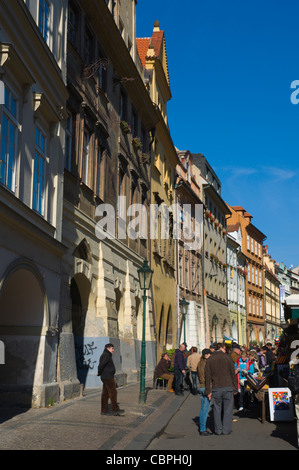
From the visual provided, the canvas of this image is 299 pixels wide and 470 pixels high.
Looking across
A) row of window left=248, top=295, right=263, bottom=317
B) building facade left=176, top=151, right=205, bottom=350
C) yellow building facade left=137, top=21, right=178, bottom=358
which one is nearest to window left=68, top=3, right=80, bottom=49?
yellow building facade left=137, top=21, right=178, bottom=358

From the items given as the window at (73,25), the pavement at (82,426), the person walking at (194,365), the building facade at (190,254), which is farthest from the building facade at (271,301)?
the pavement at (82,426)

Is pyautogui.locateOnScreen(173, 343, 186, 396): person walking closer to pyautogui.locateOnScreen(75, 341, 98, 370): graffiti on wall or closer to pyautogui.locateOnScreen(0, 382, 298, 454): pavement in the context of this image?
pyautogui.locateOnScreen(75, 341, 98, 370): graffiti on wall

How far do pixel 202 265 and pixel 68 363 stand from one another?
32.2 metres

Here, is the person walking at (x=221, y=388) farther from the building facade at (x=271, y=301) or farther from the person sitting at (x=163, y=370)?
the building facade at (x=271, y=301)

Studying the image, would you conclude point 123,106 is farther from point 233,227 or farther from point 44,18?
point 233,227

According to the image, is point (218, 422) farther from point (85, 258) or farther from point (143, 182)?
point (143, 182)

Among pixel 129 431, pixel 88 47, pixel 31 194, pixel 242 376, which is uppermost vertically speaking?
pixel 88 47

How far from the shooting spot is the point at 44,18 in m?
14.8

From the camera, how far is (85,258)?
19047 millimetres

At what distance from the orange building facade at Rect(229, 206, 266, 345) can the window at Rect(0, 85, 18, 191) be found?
189 ft

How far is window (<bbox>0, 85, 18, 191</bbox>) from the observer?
38.2 ft

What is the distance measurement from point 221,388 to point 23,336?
5193 mm

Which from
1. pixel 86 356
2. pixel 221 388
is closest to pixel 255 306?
pixel 86 356
